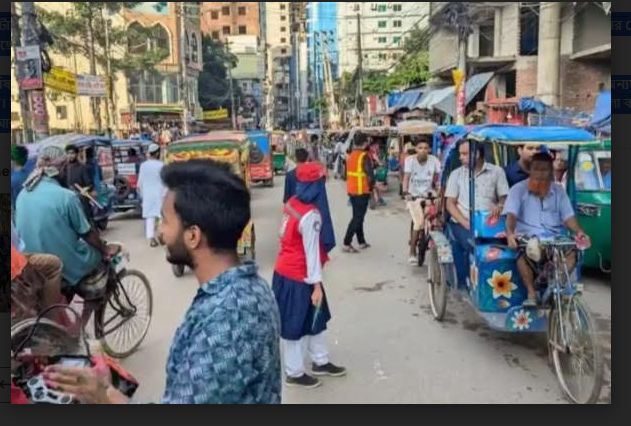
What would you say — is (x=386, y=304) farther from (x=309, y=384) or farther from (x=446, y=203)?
(x=309, y=384)

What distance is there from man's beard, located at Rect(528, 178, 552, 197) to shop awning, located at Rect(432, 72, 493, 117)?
16.9 meters

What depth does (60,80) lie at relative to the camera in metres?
8.80

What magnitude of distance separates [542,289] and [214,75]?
60286mm

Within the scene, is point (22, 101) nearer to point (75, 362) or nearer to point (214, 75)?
point (75, 362)

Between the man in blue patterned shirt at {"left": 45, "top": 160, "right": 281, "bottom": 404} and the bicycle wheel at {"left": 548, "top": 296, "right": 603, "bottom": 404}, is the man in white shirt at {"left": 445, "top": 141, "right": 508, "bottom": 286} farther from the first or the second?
the man in blue patterned shirt at {"left": 45, "top": 160, "right": 281, "bottom": 404}

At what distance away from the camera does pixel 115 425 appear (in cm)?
351

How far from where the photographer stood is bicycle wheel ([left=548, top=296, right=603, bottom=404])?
3689mm

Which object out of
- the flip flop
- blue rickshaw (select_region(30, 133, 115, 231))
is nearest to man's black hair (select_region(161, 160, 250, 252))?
the flip flop

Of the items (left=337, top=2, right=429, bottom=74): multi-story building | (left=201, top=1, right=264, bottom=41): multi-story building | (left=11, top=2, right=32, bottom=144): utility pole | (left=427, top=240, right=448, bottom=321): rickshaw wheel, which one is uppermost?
(left=201, top=1, right=264, bottom=41): multi-story building

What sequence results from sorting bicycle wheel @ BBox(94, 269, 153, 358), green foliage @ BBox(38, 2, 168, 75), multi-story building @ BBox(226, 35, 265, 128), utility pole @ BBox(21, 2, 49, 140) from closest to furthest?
bicycle wheel @ BBox(94, 269, 153, 358) < utility pole @ BBox(21, 2, 49, 140) < green foliage @ BBox(38, 2, 168, 75) < multi-story building @ BBox(226, 35, 265, 128)

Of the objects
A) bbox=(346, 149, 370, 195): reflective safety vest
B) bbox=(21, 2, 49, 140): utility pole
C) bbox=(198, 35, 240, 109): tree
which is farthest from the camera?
bbox=(198, 35, 240, 109): tree

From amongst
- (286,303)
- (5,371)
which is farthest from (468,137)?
(5,371)

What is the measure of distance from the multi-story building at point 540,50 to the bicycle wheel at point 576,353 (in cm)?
1253

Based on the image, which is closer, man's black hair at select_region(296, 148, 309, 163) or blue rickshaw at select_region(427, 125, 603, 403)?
blue rickshaw at select_region(427, 125, 603, 403)
